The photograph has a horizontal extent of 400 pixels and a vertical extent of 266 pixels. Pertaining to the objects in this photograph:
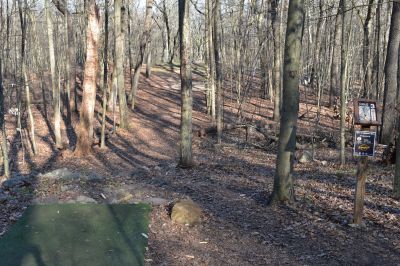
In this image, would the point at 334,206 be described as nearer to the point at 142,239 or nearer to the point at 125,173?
the point at 142,239

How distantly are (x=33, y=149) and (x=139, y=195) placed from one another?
8.37m

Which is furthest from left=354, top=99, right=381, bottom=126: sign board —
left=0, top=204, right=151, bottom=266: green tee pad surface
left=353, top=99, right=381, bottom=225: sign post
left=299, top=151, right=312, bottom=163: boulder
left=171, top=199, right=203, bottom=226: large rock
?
left=299, top=151, right=312, bottom=163: boulder

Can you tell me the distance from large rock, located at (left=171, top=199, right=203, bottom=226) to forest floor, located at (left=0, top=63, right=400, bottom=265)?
13 centimetres

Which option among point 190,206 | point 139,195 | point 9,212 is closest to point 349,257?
point 190,206

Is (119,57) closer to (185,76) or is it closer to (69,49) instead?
(69,49)

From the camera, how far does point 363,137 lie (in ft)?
21.4

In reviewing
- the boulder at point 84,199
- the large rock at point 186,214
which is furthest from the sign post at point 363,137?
the boulder at point 84,199

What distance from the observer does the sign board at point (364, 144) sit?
21.3ft

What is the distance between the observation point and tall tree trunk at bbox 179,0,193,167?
10.6 m

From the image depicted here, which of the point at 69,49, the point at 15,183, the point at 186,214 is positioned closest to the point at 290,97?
the point at 186,214

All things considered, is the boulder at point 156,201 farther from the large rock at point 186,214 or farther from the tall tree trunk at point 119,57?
the tall tree trunk at point 119,57

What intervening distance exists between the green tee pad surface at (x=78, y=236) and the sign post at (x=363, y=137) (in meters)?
3.53

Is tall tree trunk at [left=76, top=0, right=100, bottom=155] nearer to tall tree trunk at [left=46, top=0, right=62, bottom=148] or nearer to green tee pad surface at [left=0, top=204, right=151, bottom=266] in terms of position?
tall tree trunk at [left=46, top=0, right=62, bottom=148]

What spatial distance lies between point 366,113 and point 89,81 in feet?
31.4
